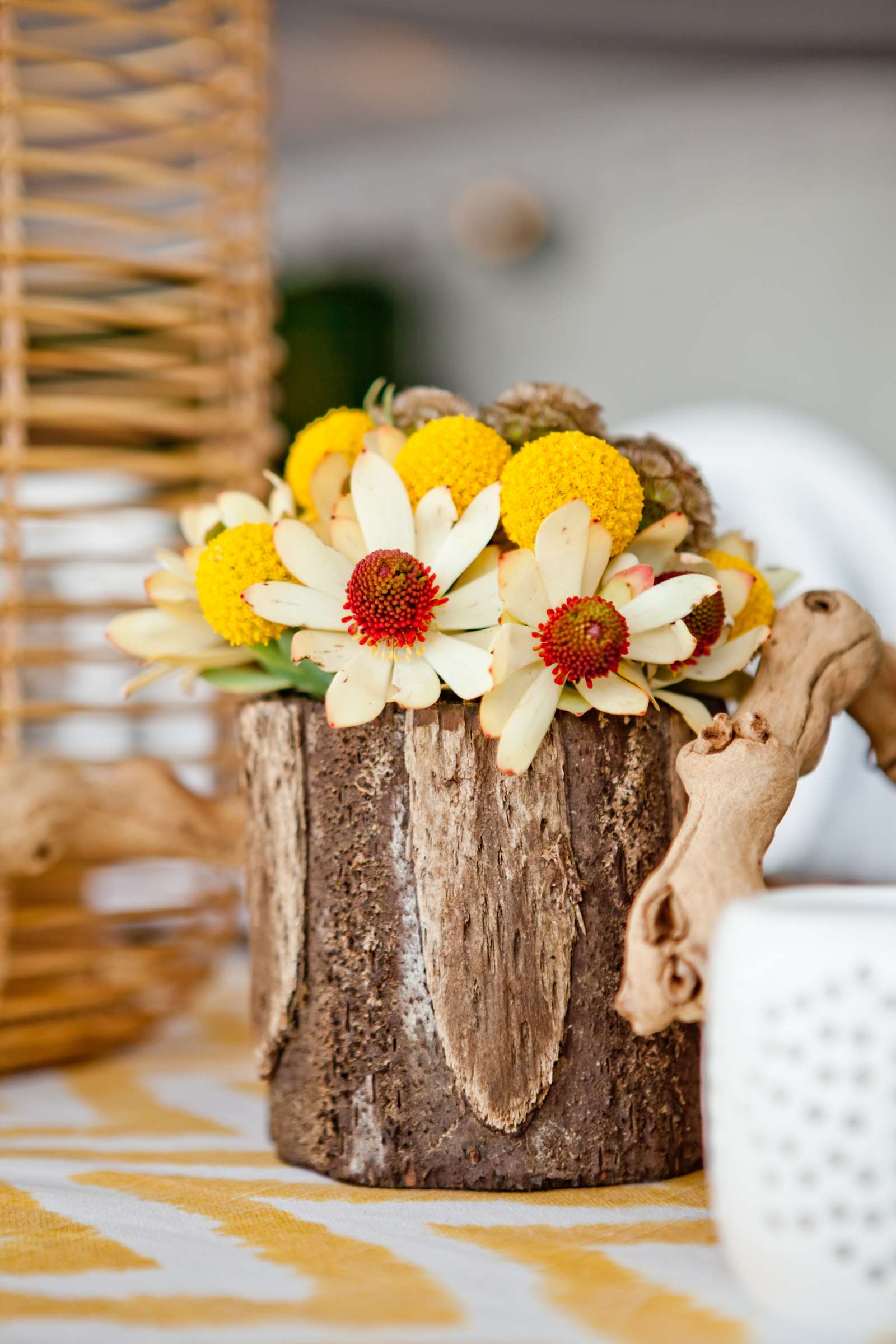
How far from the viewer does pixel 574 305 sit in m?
3.43

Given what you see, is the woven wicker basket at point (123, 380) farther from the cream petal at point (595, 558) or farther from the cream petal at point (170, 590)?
the cream petal at point (595, 558)

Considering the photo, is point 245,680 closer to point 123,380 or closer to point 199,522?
point 199,522

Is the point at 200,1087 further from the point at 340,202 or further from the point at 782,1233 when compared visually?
the point at 340,202

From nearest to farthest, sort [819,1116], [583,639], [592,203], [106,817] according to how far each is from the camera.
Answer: [819,1116] → [583,639] → [106,817] → [592,203]

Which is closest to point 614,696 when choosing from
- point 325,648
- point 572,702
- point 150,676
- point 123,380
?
point 572,702

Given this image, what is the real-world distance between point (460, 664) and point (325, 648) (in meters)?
0.06

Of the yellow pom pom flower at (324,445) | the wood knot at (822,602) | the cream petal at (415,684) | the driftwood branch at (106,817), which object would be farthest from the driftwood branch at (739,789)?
the driftwood branch at (106,817)

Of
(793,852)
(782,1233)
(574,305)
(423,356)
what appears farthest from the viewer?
(423,356)

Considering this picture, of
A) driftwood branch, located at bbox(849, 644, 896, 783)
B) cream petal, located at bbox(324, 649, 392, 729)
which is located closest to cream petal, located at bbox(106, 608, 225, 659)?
cream petal, located at bbox(324, 649, 392, 729)

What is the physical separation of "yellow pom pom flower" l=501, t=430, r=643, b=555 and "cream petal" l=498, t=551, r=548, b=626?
0.06ft

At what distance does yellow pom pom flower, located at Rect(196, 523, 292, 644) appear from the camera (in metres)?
0.52

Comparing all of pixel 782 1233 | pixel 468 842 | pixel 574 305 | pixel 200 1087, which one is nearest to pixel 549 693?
pixel 468 842

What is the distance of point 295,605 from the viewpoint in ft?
1.65

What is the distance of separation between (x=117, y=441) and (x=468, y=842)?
17.8 inches
